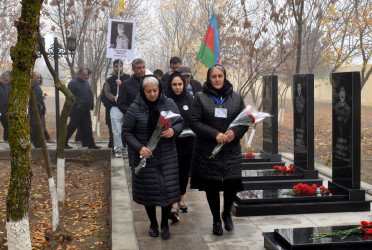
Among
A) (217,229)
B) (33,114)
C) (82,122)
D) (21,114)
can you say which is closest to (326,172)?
(217,229)

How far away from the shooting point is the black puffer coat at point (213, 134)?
17.1 feet

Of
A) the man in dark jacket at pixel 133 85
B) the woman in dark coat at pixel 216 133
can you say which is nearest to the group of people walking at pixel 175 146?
the woman in dark coat at pixel 216 133

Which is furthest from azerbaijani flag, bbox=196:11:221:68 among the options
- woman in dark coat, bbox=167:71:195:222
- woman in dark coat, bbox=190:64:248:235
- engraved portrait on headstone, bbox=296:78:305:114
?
woman in dark coat, bbox=190:64:248:235

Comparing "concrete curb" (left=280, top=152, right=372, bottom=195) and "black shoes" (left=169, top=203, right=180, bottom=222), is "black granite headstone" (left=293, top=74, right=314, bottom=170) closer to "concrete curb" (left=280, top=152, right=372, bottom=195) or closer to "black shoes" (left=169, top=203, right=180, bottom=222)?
"concrete curb" (left=280, top=152, right=372, bottom=195)

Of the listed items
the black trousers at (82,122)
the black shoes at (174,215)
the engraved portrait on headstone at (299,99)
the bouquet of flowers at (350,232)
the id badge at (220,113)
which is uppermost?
the engraved portrait on headstone at (299,99)

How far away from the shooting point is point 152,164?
4996 mm

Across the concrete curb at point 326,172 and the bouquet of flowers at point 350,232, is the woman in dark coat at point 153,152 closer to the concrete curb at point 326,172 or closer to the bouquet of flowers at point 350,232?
the bouquet of flowers at point 350,232

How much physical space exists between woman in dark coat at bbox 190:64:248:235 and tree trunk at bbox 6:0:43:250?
2.08 meters

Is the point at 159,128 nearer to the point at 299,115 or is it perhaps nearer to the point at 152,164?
the point at 152,164

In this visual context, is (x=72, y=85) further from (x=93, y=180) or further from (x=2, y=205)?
(x=2, y=205)

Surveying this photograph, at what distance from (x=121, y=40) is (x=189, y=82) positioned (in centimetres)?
317

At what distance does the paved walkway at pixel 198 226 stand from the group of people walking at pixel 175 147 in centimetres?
18

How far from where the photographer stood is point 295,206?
20.5 feet

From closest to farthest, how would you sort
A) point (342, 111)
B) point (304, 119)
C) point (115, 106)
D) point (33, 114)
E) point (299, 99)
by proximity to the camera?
1. point (342, 111)
2. point (304, 119)
3. point (299, 99)
4. point (115, 106)
5. point (33, 114)
